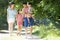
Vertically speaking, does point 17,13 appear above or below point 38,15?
above

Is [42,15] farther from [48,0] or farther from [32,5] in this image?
[48,0]

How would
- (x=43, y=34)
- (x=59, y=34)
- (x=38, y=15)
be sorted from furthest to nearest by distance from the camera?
(x=43, y=34), (x=59, y=34), (x=38, y=15)

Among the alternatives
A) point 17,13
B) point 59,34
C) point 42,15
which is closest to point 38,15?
point 42,15

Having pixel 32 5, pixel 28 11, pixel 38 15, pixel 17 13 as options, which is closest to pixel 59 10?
pixel 38 15

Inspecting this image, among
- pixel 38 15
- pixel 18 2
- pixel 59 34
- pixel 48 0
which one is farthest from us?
pixel 59 34

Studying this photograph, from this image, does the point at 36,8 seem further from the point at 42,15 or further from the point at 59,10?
the point at 59,10

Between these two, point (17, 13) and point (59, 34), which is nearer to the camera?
point (59, 34)

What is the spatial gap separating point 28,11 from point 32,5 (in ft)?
3.30

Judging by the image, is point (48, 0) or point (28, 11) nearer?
point (48, 0)

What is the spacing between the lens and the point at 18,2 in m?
10.0

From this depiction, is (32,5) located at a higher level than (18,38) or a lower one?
higher

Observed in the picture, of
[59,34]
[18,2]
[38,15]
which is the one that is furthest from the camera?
[59,34]

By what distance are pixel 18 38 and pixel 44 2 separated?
3.39m

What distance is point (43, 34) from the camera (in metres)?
13.0
